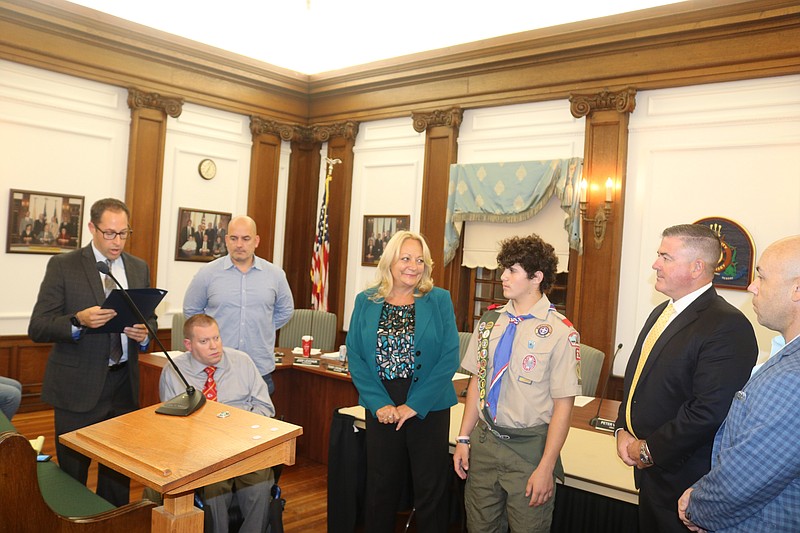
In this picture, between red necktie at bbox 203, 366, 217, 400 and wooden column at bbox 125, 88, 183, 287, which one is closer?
red necktie at bbox 203, 366, 217, 400

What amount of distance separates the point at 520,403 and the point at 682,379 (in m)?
0.65

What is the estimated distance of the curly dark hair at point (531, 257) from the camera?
278 cm

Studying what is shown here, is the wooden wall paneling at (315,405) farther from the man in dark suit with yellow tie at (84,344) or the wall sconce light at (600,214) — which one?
the wall sconce light at (600,214)

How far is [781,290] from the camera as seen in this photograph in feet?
6.22

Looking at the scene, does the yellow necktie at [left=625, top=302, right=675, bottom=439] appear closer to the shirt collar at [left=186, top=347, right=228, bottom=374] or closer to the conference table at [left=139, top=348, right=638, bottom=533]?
the conference table at [left=139, top=348, right=638, bottom=533]

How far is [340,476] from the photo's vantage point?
3.50 m

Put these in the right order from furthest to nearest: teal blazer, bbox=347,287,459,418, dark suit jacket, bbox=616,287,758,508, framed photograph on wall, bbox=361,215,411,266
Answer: framed photograph on wall, bbox=361,215,411,266 → teal blazer, bbox=347,287,459,418 → dark suit jacket, bbox=616,287,758,508

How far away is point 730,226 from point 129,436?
5.09m

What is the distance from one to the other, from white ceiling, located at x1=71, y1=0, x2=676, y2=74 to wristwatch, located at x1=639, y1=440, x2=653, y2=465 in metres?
5.12

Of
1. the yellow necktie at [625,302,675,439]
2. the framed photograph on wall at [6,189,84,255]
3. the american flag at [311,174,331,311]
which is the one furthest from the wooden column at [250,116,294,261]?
the yellow necktie at [625,302,675,439]

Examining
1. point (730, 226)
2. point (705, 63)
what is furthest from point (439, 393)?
point (705, 63)

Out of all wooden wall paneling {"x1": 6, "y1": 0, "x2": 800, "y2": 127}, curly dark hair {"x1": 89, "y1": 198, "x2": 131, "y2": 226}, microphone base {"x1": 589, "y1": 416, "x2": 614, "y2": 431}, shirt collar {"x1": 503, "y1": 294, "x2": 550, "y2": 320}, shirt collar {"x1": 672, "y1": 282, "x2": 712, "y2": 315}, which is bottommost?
microphone base {"x1": 589, "y1": 416, "x2": 614, "y2": 431}

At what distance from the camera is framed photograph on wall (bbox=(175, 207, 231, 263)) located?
25.5 ft

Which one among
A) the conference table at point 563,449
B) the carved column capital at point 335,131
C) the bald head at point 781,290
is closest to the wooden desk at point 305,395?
the conference table at point 563,449
